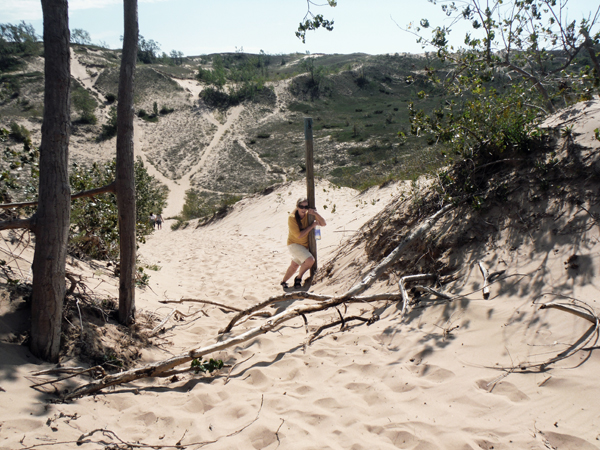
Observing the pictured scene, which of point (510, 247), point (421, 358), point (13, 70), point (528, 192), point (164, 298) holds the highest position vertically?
point (13, 70)

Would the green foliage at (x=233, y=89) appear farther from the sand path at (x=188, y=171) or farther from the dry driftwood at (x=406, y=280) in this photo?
the dry driftwood at (x=406, y=280)

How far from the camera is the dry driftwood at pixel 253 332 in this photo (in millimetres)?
2878

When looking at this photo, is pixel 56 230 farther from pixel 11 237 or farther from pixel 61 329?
pixel 11 237

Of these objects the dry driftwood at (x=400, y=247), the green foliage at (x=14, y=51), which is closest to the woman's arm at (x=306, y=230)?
the dry driftwood at (x=400, y=247)

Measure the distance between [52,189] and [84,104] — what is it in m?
50.1

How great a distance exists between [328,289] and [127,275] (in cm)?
280

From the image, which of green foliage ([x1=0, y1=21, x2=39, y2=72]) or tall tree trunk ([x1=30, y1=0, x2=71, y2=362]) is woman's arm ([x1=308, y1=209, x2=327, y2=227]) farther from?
green foliage ([x1=0, y1=21, x2=39, y2=72])

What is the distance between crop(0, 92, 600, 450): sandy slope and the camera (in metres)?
2.25

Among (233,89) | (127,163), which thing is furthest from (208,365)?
(233,89)

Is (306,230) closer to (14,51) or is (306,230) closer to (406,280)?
(406,280)

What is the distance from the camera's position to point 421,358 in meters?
3.07

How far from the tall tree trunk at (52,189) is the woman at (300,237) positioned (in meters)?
3.66

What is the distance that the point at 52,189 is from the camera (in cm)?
296

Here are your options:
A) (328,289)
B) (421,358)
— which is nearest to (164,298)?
(328,289)
